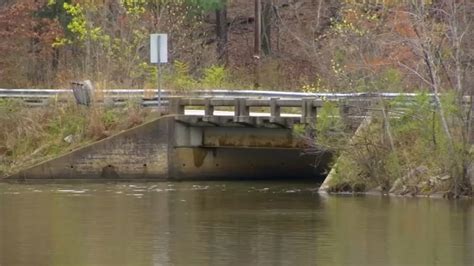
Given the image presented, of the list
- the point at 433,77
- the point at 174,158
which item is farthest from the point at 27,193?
the point at 433,77

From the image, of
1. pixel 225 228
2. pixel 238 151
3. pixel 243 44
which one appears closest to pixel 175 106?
pixel 238 151

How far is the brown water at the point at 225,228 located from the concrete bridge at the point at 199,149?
3176mm

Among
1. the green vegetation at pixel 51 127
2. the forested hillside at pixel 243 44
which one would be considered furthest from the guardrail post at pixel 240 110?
the green vegetation at pixel 51 127

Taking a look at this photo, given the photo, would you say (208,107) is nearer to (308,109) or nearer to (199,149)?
(199,149)

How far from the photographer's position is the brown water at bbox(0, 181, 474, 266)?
72.1ft

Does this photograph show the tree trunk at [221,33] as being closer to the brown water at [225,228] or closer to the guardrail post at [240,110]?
the guardrail post at [240,110]

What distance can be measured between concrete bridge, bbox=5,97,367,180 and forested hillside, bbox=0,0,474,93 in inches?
77.4

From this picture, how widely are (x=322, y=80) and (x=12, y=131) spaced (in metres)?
9.93

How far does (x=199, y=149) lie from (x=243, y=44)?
22.4m

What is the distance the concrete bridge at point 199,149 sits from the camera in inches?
1576

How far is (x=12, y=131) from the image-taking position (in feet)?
139

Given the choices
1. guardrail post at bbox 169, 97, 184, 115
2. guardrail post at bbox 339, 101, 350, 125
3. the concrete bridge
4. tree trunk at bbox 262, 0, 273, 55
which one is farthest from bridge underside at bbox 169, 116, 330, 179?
tree trunk at bbox 262, 0, 273, 55

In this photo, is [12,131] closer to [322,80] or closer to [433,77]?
[322,80]

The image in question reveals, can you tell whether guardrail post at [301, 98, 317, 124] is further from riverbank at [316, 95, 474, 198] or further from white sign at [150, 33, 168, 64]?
white sign at [150, 33, 168, 64]
